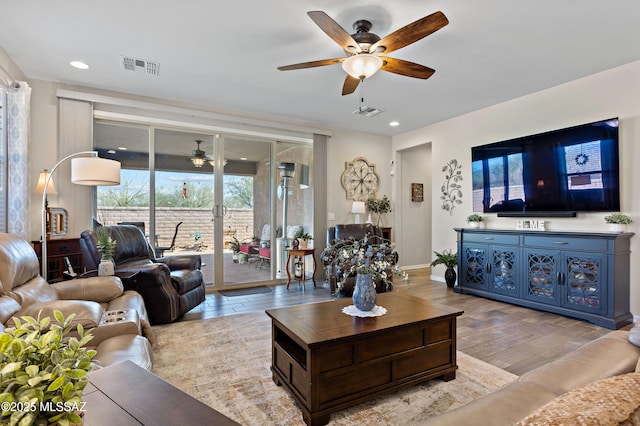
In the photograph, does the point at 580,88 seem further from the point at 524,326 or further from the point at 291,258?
the point at 291,258

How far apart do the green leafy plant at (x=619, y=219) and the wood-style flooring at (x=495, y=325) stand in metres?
1.11

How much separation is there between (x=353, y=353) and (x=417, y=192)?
5394 mm

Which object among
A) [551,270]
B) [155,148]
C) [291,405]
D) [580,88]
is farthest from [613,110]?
[155,148]

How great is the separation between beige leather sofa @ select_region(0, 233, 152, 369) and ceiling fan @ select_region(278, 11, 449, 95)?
223 centimetres

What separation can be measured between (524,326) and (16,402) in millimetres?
3849

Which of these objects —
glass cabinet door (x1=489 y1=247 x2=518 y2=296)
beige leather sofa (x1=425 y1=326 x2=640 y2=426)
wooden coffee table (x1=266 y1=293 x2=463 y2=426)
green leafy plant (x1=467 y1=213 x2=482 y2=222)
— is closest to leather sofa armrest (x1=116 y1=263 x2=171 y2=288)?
wooden coffee table (x1=266 y1=293 x2=463 y2=426)

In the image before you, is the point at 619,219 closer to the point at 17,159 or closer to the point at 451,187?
the point at 451,187

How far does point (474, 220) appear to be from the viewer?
15.4 feet

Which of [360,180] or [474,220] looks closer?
[474,220]

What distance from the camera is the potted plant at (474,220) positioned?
4680 mm

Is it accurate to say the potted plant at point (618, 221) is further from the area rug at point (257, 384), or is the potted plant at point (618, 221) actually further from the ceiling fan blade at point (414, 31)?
the ceiling fan blade at point (414, 31)

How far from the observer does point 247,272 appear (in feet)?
17.3

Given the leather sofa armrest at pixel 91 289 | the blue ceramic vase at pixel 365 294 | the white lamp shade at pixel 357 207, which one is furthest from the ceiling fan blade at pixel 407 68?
the white lamp shade at pixel 357 207

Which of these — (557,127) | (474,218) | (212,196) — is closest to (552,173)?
(557,127)
